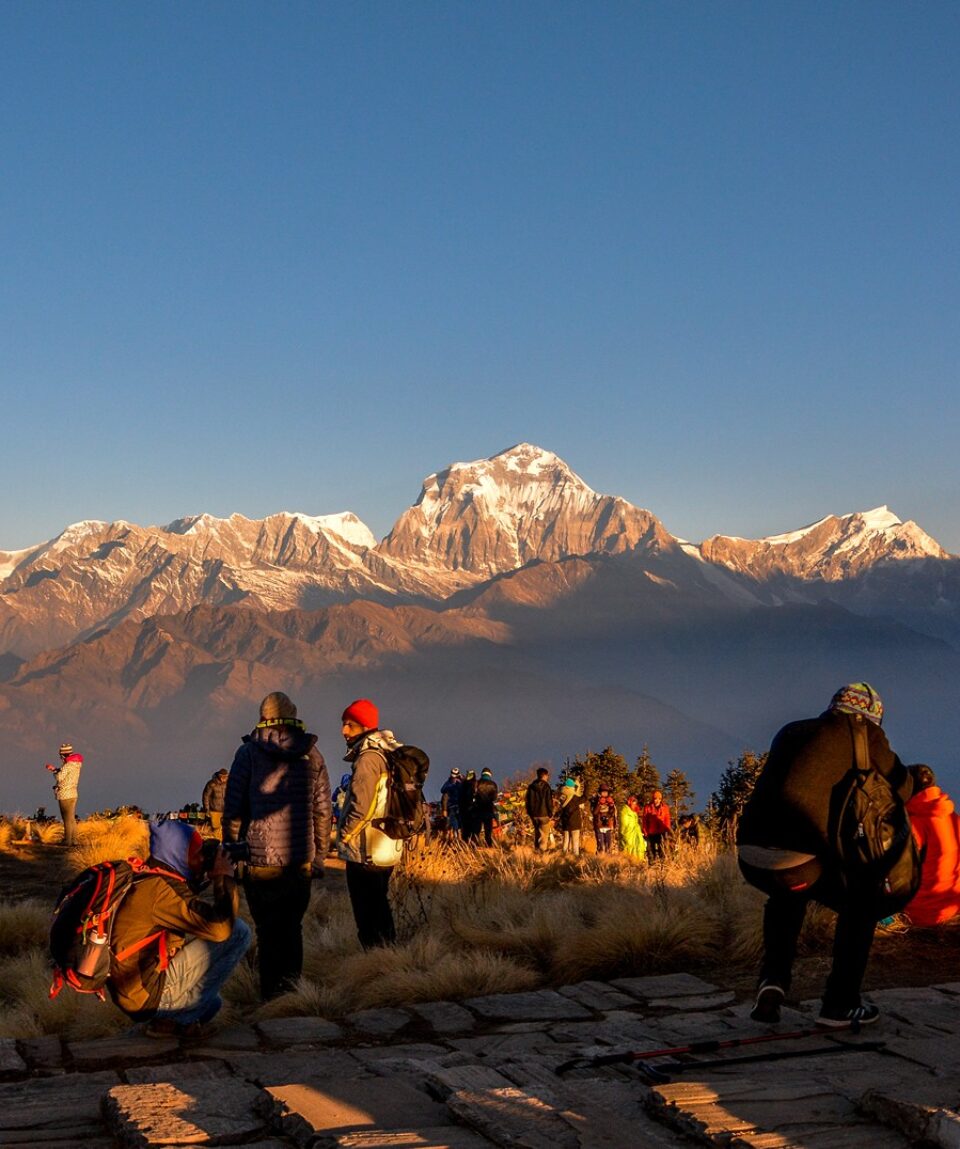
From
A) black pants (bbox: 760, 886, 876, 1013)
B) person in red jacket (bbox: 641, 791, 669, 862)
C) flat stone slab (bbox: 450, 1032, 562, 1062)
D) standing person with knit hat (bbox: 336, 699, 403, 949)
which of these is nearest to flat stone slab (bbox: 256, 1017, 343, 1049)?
flat stone slab (bbox: 450, 1032, 562, 1062)

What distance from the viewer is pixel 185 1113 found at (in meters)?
4.22

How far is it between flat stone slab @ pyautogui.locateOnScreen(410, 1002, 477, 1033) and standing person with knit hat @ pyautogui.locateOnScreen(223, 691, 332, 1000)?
3.17ft

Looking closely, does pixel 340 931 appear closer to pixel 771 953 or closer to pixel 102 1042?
pixel 102 1042

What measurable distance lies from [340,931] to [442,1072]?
180 inches

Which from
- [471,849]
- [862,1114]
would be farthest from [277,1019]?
[471,849]

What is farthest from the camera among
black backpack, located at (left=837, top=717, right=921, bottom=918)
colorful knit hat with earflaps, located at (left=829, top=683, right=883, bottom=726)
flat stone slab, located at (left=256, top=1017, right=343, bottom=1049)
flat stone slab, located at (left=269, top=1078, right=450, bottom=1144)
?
flat stone slab, located at (left=256, top=1017, right=343, bottom=1049)

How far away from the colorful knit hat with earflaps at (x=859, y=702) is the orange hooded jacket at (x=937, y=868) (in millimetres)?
2946

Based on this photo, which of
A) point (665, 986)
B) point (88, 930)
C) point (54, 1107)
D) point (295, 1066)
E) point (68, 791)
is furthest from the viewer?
point (68, 791)

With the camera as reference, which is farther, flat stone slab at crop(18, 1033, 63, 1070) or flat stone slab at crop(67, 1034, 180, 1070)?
flat stone slab at crop(67, 1034, 180, 1070)

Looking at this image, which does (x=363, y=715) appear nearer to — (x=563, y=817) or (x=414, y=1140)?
(x=414, y=1140)

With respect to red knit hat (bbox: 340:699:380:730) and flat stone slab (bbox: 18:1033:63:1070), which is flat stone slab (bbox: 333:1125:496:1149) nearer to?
flat stone slab (bbox: 18:1033:63:1070)

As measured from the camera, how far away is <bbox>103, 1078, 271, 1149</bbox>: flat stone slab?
3.99 m

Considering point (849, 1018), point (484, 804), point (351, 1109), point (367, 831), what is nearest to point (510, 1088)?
point (351, 1109)

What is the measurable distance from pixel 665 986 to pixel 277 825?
238 centimetres
